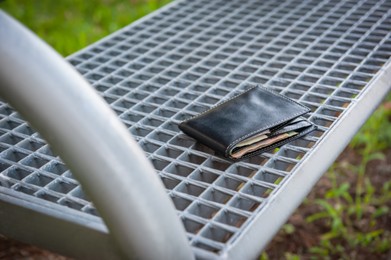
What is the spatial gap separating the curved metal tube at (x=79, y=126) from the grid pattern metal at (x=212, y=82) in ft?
0.77

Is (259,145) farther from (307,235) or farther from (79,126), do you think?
(307,235)

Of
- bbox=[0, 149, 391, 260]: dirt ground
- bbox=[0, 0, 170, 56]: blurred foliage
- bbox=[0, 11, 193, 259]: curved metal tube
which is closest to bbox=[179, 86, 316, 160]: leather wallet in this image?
bbox=[0, 11, 193, 259]: curved metal tube

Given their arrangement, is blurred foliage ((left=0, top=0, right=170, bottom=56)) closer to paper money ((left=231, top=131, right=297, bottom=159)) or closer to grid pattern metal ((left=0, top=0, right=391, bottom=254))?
grid pattern metal ((left=0, top=0, right=391, bottom=254))

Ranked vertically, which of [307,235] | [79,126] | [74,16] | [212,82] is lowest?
[307,235]

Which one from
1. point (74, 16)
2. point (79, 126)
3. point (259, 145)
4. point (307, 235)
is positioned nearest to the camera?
point (79, 126)

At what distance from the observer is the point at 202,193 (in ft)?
3.76

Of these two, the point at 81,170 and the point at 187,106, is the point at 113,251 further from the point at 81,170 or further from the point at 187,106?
the point at 187,106

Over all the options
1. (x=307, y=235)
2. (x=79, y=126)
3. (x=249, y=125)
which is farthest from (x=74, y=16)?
(x=79, y=126)

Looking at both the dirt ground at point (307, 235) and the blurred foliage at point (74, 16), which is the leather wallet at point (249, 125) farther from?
the blurred foliage at point (74, 16)

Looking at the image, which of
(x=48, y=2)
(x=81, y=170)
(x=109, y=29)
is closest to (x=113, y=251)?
(x=81, y=170)

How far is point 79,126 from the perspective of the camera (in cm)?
75

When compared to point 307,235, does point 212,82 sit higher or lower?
higher

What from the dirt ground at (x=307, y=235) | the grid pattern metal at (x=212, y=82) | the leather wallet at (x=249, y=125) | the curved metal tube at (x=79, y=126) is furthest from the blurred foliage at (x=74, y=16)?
the curved metal tube at (x=79, y=126)

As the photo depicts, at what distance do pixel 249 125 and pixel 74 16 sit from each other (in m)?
2.34
